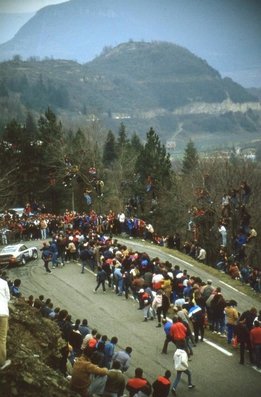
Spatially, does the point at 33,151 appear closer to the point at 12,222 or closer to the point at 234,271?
the point at 12,222

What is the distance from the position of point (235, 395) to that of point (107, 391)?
13.5 ft

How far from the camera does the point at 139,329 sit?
61.7 ft

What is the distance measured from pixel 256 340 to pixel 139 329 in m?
4.92

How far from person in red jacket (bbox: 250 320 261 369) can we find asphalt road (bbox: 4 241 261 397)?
0.39 metres

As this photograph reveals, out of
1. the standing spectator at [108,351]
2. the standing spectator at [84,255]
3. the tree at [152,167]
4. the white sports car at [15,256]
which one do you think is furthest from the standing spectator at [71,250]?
the tree at [152,167]

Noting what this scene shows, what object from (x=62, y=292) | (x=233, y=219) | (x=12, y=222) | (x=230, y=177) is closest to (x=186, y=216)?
(x=230, y=177)

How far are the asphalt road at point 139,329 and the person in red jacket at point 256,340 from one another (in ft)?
1.29

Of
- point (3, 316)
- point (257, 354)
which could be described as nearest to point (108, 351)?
point (257, 354)

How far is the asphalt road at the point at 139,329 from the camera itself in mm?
14562

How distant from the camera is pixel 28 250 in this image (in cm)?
2964

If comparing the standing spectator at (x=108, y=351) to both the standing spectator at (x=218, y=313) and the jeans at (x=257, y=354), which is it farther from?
the standing spectator at (x=218, y=313)

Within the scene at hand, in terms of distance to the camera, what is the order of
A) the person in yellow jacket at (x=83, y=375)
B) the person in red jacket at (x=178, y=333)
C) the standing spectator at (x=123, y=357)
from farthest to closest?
the person in red jacket at (x=178, y=333)
the standing spectator at (x=123, y=357)
the person in yellow jacket at (x=83, y=375)

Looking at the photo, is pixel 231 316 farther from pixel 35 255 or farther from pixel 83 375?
pixel 35 255

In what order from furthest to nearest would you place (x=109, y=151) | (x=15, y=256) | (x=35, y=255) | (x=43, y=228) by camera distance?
(x=109, y=151), (x=43, y=228), (x=35, y=255), (x=15, y=256)
